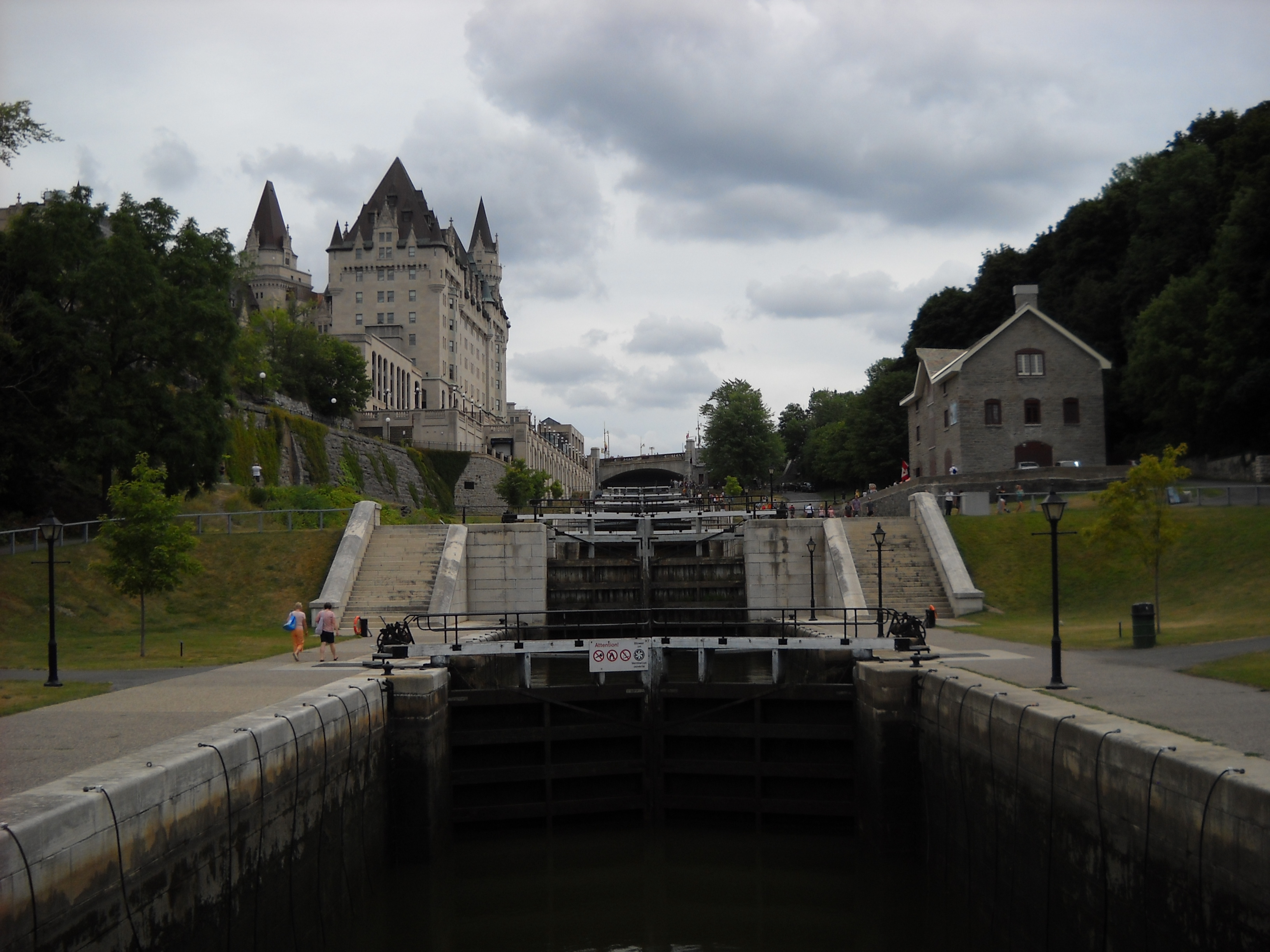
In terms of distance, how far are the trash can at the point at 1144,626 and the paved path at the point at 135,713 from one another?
47.2 ft

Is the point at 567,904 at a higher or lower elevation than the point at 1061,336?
lower

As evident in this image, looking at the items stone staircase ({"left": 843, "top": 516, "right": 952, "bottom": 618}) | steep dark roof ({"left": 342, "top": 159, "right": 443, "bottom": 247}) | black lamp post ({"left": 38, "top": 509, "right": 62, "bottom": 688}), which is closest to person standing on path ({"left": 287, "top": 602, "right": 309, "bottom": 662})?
black lamp post ({"left": 38, "top": 509, "right": 62, "bottom": 688})

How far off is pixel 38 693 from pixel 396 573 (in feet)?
56.4

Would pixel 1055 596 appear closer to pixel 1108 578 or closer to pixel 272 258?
pixel 1108 578

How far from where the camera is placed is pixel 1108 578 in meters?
31.7

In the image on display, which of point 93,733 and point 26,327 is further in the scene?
point 26,327

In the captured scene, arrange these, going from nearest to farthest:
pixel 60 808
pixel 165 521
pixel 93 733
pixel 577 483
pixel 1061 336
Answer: pixel 60 808 → pixel 93 733 → pixel 165 521 → pixel 1061 336 → pixel 577 483

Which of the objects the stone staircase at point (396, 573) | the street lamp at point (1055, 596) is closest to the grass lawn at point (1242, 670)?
the street lamp at point (1055, 596)

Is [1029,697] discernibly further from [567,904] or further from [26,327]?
[26,327]

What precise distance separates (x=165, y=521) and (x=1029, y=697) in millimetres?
19394

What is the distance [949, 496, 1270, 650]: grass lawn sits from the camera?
25.5m

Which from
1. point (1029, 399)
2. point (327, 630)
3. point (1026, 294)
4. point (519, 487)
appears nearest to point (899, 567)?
point (327, 630)

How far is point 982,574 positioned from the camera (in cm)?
3347

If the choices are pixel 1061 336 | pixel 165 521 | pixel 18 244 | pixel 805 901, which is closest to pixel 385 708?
pixel 805 901
